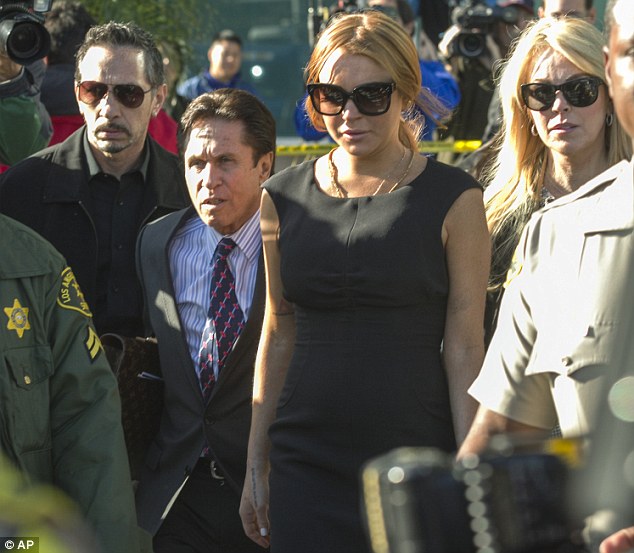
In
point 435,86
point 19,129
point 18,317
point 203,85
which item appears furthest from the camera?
point 203,85

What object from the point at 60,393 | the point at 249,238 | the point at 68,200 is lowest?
the point at 60,393

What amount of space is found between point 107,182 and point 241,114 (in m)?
0.86

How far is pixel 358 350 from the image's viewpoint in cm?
338

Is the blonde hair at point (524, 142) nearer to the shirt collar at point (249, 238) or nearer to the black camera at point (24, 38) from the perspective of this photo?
the shirt collar at point (249, 238)

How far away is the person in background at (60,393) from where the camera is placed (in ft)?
11.4

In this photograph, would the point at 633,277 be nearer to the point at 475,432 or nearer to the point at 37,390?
the point at 475,432

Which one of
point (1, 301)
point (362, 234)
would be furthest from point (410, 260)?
point (1, 301)

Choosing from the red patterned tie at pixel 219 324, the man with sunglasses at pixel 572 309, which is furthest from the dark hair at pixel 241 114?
the man with sunglasses at pixel 572 309

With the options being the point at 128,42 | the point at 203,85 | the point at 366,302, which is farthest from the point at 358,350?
the point at 203,85

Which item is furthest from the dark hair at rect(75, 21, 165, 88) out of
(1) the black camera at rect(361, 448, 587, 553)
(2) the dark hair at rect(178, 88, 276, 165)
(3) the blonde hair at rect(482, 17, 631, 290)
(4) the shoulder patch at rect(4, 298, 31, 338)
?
(1) the black camera at rect(361, 448, 587, 553)

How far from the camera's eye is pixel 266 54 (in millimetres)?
12133

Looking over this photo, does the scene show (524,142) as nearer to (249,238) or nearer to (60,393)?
(249,238)

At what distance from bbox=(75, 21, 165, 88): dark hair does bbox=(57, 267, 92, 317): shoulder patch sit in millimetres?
1705

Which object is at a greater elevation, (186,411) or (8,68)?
(8,68)
